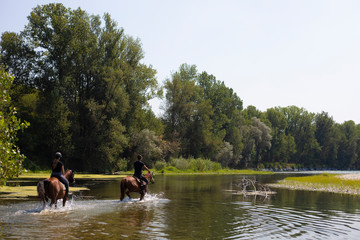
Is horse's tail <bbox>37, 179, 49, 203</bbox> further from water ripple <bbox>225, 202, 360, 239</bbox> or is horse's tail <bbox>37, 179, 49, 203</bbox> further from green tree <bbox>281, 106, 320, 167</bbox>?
green tree <bbox>281, 106, 320, 167</bbox>

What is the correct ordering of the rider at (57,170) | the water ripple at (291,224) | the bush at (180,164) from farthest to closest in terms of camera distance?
the bush at (180,164)
the rider at (57,170)
the water ripple at (291,224)

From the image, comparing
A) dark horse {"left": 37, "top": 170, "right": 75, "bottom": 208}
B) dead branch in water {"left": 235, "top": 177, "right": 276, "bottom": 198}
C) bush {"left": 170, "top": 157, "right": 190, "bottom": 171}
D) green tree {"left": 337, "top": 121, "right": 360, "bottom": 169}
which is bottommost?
dead branch in water {"left": 235, "top": 177, "right": 276, "bottom": 198}

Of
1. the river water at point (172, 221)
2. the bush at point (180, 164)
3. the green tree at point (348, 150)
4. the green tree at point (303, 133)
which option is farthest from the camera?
the green tree at point (348, 150)

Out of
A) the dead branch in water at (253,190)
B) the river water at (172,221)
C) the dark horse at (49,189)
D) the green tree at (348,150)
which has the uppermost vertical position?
the green tree at (348,150)

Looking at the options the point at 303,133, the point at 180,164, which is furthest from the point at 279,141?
the point at 180,164

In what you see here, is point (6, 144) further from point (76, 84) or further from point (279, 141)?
point (279, 141)

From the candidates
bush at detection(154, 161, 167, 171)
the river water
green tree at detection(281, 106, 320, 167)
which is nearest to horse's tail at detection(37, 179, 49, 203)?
the river water

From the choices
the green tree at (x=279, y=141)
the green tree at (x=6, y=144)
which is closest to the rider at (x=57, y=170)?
the green tree at (x=6, y=144)

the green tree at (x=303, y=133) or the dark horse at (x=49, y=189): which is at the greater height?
the green tree at (x=303, y=133)

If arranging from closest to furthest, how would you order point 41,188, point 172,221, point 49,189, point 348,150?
point 172,221
point 41,188
point 49,189
point 348,150

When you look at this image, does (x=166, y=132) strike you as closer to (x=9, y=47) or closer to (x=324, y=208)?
(x=9, y=47)

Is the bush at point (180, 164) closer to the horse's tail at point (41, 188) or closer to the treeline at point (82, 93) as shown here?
the treeline at point (82, 93)

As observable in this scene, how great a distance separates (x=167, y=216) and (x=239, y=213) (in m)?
4.06

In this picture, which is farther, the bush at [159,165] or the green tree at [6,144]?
the bush at [159,165]
